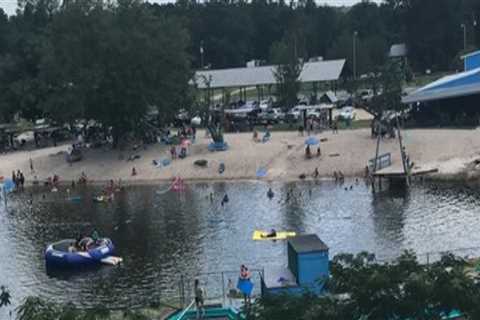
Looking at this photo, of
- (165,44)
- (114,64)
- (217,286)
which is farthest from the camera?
(165,44)

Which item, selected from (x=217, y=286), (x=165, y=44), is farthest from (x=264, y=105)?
(x=217, y=286)

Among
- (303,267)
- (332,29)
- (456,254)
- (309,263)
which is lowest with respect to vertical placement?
(456,254)

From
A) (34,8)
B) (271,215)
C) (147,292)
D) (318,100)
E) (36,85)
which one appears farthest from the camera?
(34,8)

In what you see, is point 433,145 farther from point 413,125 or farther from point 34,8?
point 34,8

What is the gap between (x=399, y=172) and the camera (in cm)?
6306

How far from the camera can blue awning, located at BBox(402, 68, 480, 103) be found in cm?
7694

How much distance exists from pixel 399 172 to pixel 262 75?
49021mm

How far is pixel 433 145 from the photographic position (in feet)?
230

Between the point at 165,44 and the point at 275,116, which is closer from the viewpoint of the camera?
the point at 165,44

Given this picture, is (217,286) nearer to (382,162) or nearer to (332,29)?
(382,162)

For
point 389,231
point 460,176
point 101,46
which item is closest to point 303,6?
point 101,46

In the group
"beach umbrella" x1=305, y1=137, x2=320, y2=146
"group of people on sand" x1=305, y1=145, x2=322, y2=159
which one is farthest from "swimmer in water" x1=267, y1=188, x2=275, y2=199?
"beach umbrella" x1=305, y1=137, x2=320, y2=146

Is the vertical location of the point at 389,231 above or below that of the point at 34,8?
below

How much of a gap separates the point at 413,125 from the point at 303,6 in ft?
311
